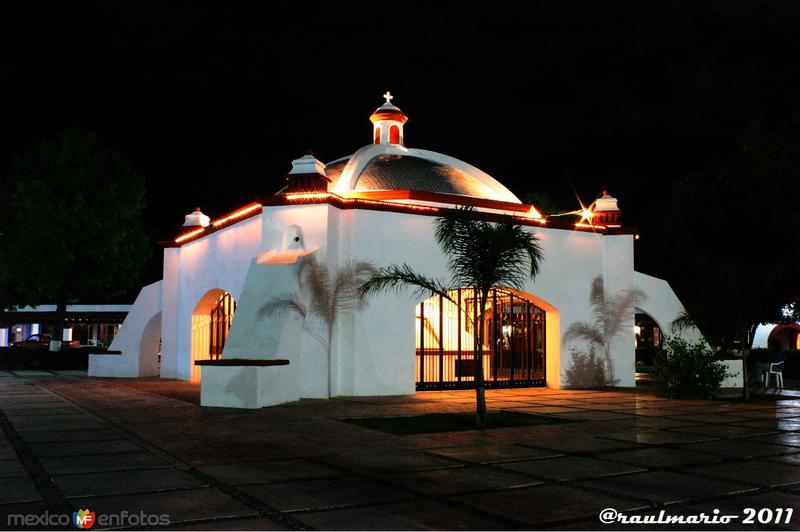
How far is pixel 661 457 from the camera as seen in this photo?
8211 millimetres

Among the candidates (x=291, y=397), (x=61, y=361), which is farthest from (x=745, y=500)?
(x=61, y=361)

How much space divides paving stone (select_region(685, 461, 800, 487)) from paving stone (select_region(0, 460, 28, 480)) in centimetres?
645

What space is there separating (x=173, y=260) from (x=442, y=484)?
16923 millimetres

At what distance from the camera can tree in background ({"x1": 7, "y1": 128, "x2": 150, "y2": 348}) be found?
2812cm

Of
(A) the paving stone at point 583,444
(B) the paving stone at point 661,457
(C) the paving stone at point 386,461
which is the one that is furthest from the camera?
(A) the paving stone at point 583,444

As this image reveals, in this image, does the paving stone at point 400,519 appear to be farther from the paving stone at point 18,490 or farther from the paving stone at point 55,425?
the paving stone at point 55,425

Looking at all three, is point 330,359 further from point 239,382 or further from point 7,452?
point 7,452

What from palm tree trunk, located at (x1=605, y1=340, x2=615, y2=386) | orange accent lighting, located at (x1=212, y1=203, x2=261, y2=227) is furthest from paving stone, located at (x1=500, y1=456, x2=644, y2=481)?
palm tree trunk, located at (x1=605, y1=340, x2=615, y2=386)

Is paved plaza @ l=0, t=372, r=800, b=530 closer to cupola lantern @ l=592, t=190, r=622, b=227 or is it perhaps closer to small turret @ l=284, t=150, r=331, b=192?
small turret @ l=284, t=150, r=331, b=192

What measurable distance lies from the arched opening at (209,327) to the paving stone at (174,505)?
45.5 feet

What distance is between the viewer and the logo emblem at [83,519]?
518 cm

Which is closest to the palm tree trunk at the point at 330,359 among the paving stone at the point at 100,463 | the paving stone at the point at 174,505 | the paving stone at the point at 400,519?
the paving stone at the point at 100,463

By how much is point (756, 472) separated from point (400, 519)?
4.02 meters

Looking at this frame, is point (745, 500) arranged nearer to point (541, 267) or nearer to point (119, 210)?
point (541, 267)
